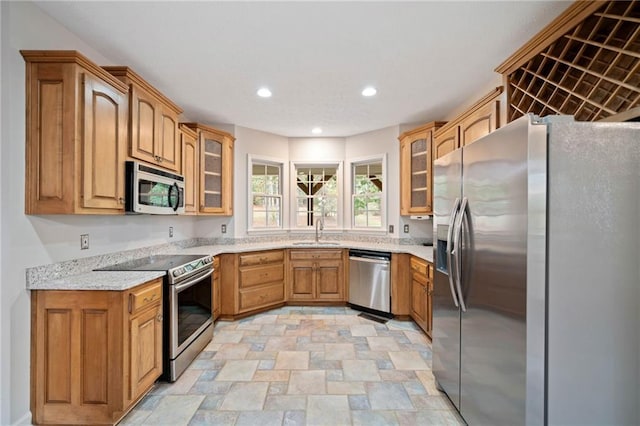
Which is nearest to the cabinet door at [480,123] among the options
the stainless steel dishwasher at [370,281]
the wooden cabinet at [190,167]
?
the stainless steel dishwasher at [370,281]

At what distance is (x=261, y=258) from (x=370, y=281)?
1.49m

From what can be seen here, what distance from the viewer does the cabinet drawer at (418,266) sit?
3.10 meters

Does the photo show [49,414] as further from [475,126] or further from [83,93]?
[475,126]

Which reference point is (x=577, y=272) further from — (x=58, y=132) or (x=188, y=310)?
(x=58, y=132)

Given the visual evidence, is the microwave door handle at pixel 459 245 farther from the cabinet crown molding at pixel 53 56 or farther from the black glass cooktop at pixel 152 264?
the cabinet crown molding at pixel 53 56

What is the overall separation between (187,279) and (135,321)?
0.59m

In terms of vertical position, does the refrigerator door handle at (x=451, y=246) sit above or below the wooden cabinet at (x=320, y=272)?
above

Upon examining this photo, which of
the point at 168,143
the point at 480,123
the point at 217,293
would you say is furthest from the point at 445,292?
the point at 168,143

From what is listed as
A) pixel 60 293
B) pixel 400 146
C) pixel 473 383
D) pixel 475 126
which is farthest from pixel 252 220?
pixel 473 383

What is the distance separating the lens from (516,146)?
1.30 metres

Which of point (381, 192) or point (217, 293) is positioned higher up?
point (381, 192)

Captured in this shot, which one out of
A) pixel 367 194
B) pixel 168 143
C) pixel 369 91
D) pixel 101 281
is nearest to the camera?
pixel 101 281

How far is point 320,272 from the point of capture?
412 centimetres

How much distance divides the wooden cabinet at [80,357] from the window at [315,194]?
10.5 ft
